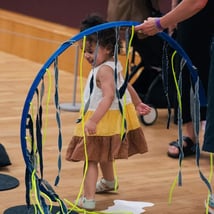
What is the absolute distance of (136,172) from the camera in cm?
411

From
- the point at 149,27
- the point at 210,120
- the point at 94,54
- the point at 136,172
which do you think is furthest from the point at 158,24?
the point at 136,172

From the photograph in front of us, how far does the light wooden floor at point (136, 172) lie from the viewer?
11.9 ft

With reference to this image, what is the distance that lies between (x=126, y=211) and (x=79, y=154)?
33 cm

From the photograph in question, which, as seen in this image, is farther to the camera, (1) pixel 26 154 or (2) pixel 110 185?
(2) pixel 110 185

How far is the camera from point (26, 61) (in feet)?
25.0

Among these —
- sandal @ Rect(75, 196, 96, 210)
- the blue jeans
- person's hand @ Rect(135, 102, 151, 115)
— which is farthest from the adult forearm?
sandal @ Rect(75, 196, 96, 210)

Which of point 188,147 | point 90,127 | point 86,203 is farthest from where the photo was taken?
point 188,147

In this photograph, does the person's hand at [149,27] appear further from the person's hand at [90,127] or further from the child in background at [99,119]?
the person's hand at [90,127]

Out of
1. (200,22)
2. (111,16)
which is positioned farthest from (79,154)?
(111,16)

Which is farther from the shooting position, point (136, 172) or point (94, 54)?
point (136, 172)

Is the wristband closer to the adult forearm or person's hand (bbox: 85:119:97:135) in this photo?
the adult forearm

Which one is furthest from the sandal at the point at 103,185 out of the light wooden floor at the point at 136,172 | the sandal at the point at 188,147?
the sandal at the point at 188,147

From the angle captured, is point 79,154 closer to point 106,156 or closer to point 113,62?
point 106,156

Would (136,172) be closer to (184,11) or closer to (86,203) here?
(86,203)
